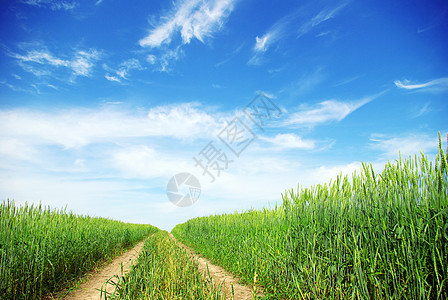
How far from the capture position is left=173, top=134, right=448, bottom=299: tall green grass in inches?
110

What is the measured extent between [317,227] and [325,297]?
1050mm

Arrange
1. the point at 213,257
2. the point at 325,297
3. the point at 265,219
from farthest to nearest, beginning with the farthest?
the point at 213,257 → the point at 265,219 → the point at 325,297

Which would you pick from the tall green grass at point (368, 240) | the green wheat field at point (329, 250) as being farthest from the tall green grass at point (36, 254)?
the tall green grass at point (368, 240)

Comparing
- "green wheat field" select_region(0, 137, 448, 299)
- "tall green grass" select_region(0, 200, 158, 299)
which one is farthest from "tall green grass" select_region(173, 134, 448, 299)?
"tall green grass" select_region(0, 200, 158, 299)

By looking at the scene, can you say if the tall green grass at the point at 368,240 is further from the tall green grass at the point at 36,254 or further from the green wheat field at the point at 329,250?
the tall green grass at the point at 36,254

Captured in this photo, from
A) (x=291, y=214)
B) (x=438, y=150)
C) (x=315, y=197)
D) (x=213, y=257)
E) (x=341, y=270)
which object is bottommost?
(x=213, y=257)

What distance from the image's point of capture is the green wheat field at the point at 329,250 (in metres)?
2.85

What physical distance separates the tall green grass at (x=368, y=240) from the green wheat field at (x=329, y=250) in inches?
0.5

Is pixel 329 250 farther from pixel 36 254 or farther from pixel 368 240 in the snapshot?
pixel 36 254

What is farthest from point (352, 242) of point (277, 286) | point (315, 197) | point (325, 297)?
point (277, 286)

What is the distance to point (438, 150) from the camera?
3.03 metres

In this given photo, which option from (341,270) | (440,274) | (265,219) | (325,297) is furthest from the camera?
(265,219)

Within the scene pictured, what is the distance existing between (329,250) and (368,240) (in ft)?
2.52

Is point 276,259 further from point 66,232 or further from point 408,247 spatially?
point 66,232
